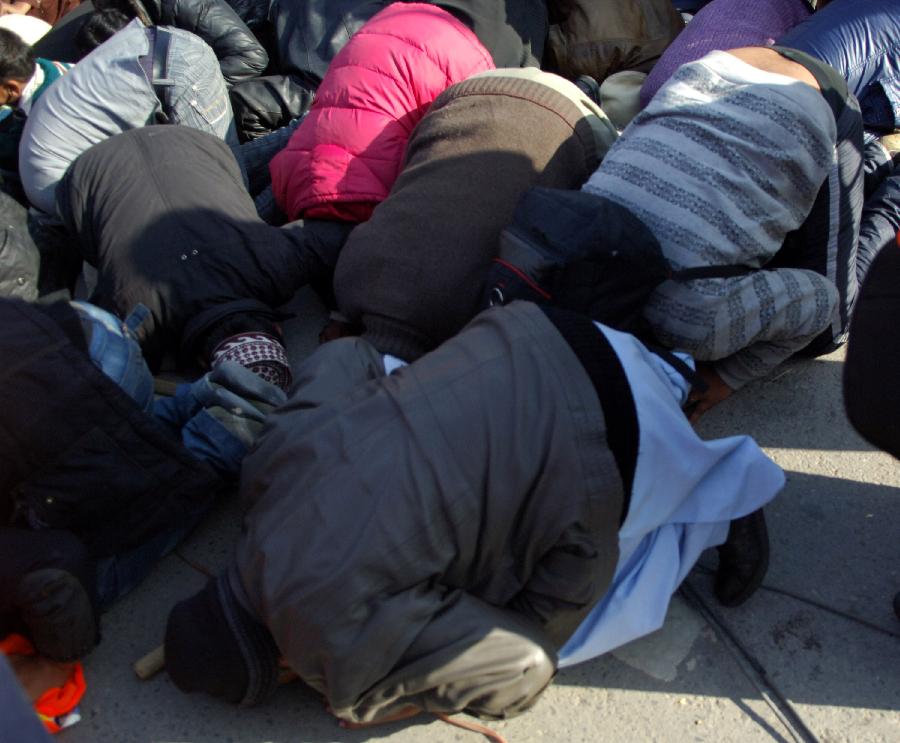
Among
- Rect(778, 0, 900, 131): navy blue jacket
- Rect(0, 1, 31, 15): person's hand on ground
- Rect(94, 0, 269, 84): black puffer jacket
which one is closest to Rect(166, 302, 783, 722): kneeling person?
Rect(778, 0, 900, 131): navy blue jacket

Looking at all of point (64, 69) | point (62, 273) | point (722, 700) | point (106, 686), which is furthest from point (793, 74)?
point (64, 69)

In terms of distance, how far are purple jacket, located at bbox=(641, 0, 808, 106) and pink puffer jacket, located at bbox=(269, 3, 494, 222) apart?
2.08 feet

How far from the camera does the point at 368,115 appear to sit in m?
2.98

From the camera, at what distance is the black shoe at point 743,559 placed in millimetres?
2015

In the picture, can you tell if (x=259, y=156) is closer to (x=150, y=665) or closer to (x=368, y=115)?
(x=368, y=115)

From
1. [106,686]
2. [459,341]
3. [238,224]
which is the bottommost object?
[106,686]

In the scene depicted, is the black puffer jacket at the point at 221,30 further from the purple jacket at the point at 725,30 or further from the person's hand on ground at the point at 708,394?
the person's hand on ground at the point at 708,394

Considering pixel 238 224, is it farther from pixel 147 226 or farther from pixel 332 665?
pixel 332 665

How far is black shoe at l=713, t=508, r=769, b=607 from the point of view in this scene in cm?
202

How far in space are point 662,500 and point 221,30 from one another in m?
2.98

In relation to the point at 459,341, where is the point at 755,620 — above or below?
below

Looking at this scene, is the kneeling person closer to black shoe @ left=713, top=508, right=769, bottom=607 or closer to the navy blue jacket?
black shoe @ left=713, top=508, right=769, bottom=607

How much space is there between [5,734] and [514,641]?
0.86m

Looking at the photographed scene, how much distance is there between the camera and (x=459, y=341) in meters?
1.84
